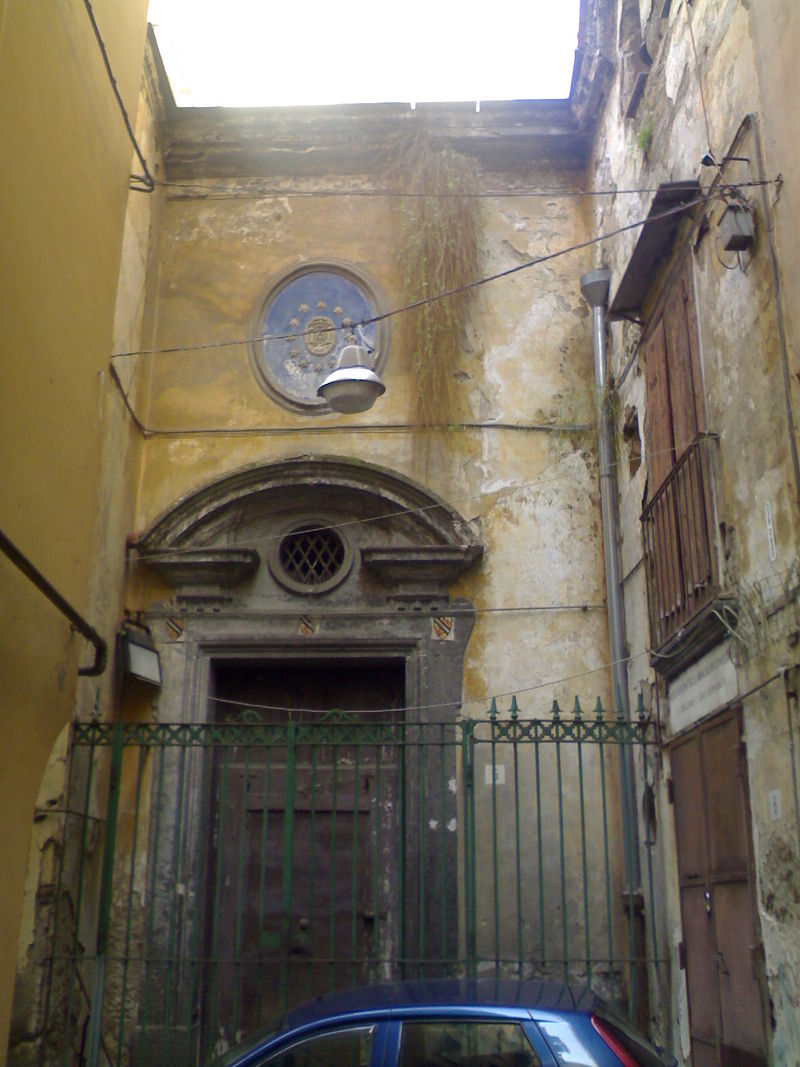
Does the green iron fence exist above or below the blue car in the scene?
above

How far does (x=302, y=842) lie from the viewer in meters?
8.98

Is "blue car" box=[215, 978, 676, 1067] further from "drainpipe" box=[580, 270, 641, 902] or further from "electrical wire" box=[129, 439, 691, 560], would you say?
"electrical wire" box=[129, 439, 691, 560]

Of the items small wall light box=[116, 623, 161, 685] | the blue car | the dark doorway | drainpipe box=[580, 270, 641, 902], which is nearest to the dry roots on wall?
drainpipe box=[580, 270, 641, 902]

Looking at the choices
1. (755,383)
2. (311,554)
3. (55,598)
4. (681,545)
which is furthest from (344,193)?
(755,383)

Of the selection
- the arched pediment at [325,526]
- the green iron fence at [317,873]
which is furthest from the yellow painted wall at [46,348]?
the arched pediment at [325,526]

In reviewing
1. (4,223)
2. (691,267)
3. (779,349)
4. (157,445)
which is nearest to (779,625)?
(779,349)

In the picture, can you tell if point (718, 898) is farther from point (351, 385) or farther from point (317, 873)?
point (351, 385)

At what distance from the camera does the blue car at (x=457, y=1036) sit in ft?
13.8

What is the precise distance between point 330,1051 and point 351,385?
4.45m

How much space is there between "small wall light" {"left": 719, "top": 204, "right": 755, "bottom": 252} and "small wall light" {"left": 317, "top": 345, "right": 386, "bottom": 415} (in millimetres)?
2631

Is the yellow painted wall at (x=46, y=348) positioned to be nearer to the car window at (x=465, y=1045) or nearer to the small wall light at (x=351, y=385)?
the small wall light at (x=351, y=385)

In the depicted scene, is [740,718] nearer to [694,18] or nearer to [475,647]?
[475,647]

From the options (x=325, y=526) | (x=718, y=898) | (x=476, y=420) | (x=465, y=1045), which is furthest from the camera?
(x=476, y=420)

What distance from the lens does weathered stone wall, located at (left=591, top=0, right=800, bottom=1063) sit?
5.32 meters
